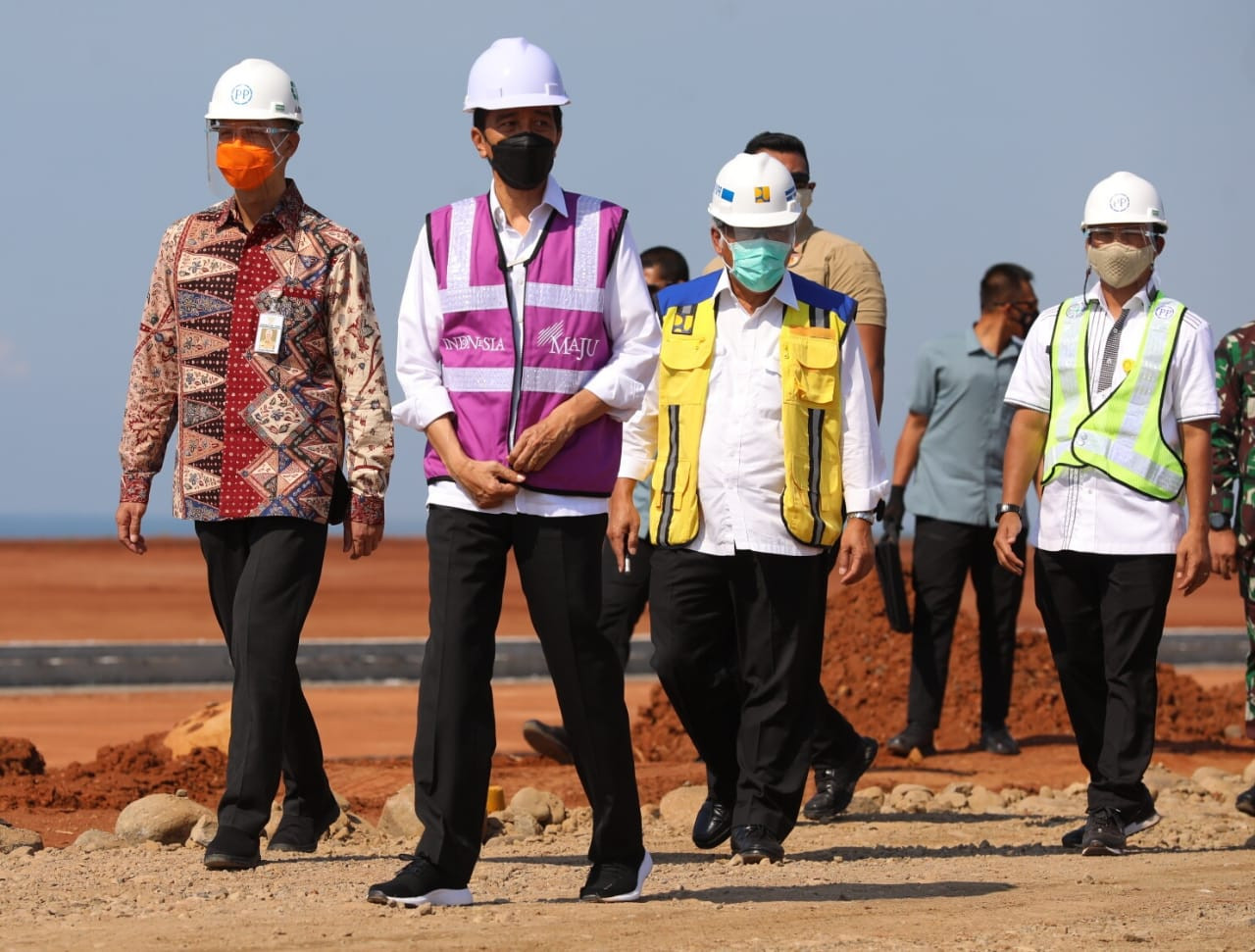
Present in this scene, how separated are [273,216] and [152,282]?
0.46 metres

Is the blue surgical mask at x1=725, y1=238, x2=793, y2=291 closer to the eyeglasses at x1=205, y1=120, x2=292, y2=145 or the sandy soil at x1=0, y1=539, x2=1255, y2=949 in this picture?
the eyeglasses at x1=205, y1=120, x2=292, y2=145

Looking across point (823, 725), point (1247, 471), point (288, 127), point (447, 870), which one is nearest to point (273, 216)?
point (288, 127)

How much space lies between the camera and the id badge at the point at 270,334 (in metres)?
6.95

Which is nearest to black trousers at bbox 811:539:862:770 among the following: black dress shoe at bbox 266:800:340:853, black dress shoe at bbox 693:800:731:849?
black dress shoe at bbox 693:800:731:849

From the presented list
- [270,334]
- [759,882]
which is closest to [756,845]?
[759,882]

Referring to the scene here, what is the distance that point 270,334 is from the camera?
274 inches

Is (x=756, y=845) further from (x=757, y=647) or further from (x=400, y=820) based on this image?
(x=400, y=820)

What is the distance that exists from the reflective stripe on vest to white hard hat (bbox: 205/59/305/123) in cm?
296

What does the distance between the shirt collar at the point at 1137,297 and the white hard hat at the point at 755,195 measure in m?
1.33

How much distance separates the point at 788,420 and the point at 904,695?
7.10 metres

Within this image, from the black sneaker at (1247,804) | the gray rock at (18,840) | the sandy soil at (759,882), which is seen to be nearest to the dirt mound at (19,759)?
the sandy soil at (759,882)

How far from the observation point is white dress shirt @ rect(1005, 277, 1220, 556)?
7691 mm

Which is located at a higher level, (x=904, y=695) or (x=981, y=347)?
(x=981, y=347)

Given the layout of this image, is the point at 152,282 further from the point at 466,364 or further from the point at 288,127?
the point at 466,364
